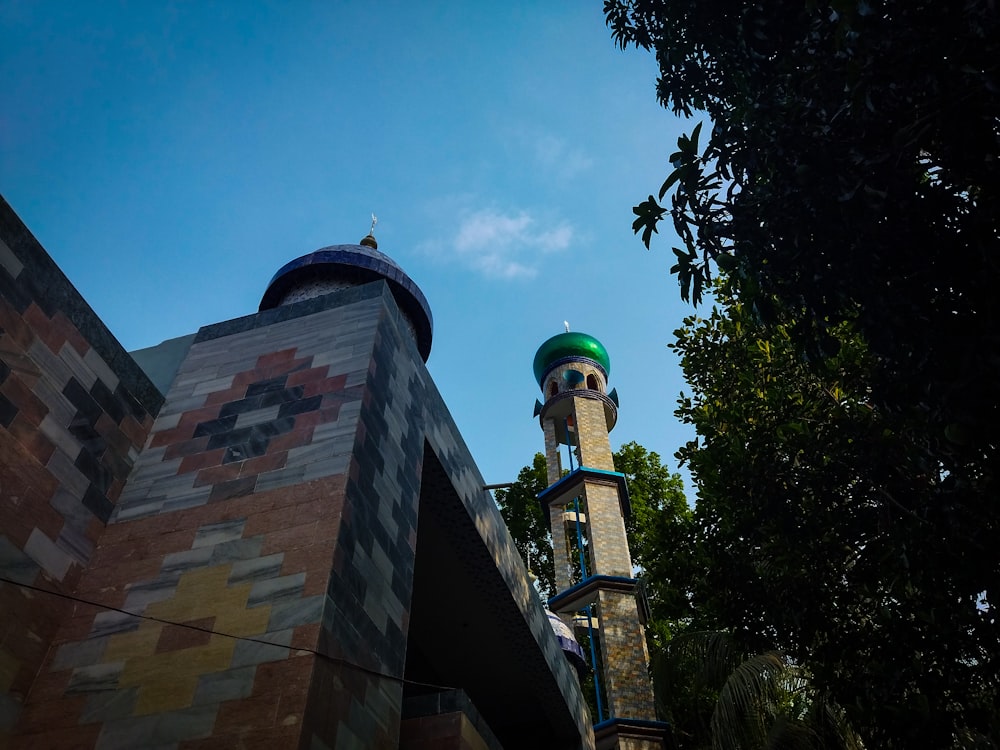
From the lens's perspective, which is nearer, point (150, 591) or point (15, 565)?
point (15, 565)

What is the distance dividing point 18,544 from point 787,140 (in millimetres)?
6652

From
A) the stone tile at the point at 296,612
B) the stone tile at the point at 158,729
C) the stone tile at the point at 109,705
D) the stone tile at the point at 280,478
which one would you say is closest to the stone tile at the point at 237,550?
the stone tile at the point at 280,478

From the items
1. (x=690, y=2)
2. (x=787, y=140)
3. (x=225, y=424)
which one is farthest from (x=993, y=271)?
(x=225, y=424)

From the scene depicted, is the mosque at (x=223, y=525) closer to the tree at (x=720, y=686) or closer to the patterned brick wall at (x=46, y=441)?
the patterned brick wall at (x=46, y=441)

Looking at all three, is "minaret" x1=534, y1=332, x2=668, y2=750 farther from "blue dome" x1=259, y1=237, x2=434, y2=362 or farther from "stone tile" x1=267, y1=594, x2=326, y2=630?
"stone tile" x1=267, y1=594, x2=326, y2=630

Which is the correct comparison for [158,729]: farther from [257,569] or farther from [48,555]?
[48,555]

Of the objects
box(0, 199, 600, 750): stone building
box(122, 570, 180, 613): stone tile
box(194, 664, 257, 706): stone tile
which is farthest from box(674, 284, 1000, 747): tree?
box(122, 570, 180, 613): stone tile

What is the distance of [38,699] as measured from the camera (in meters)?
5.36

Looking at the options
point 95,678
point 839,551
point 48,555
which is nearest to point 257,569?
point 95,678

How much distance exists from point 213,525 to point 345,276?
495cm

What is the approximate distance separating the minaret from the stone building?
1070 centimetres

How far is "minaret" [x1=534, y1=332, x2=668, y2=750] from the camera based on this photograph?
57.0ft

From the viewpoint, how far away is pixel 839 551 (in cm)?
959

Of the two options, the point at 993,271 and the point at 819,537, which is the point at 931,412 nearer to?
the point at 993,271
